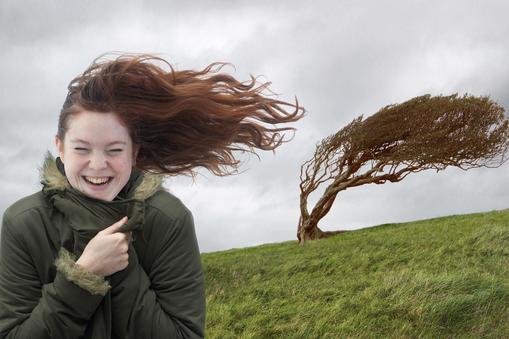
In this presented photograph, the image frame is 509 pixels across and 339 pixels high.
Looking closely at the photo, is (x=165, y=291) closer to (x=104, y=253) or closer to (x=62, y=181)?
(x=104, y=253)

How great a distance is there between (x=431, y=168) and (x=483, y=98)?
3366 mm

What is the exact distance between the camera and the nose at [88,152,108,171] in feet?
8.93

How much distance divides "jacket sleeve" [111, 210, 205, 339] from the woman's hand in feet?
0.35

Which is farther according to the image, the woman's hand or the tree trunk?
the tree trunk

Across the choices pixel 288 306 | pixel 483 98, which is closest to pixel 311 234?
pixel 483 98

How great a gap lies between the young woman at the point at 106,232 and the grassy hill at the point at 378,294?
4913mm

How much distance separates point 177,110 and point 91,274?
3.41 feet

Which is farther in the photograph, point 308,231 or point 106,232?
point 308,231

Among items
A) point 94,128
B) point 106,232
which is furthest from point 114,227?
point 94,128

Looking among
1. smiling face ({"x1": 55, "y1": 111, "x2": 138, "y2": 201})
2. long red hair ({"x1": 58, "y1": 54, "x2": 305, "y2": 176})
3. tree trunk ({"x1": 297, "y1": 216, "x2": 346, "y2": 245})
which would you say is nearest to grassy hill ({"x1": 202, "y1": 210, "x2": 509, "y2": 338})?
long red hair ({"x1": 58, "y1": 54, "x2": 305, "y2": 176})

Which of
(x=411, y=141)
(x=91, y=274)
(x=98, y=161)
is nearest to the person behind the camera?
(x=91, y=274)

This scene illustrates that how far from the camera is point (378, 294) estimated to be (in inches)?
337

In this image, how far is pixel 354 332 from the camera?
7.35 m

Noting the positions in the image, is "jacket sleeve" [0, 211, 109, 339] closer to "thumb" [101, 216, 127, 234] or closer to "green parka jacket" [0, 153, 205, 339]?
"green parka jacket" [0, 153, 205, 339]
